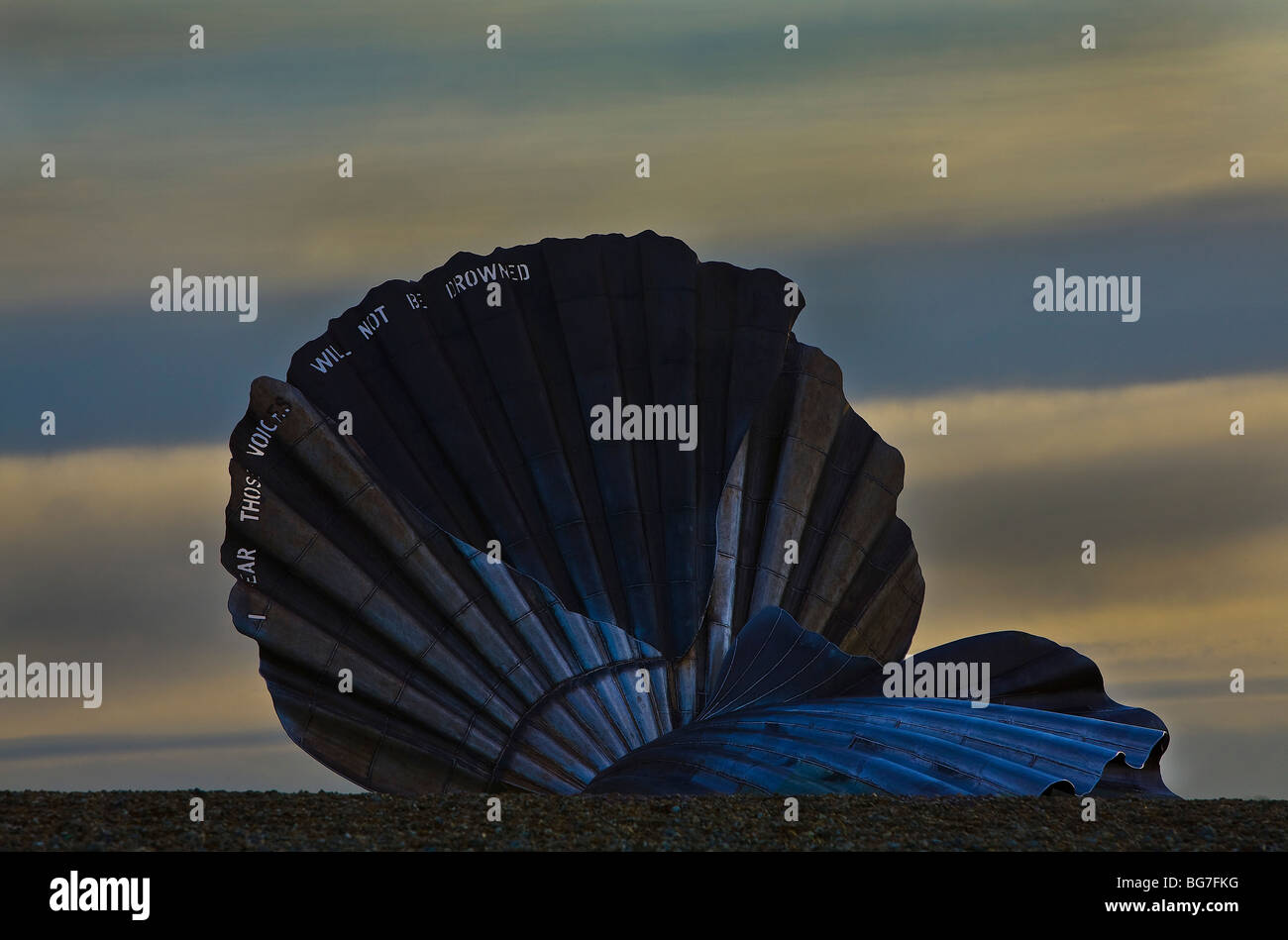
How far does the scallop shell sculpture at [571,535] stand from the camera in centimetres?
1730

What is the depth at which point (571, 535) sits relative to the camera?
19.1m

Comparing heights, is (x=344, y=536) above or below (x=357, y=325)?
below

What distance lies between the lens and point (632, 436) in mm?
19844

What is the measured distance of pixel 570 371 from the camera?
20.0 meters

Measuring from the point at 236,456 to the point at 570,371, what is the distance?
12.4 ft

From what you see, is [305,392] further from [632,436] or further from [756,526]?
[756,526]

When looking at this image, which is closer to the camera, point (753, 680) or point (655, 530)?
point (753, 680)

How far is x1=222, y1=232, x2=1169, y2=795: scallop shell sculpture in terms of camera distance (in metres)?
17.3
